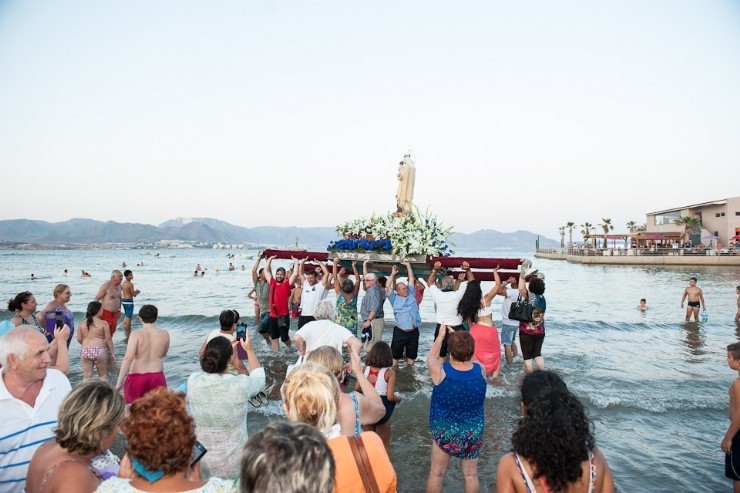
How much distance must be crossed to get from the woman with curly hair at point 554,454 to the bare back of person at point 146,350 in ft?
16.2

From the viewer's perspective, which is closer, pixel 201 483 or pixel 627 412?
pixel 201 483

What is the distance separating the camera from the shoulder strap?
239cm

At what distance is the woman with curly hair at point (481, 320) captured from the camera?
783 cm

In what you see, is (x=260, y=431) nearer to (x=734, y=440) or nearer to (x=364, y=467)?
(x=364, y=467)

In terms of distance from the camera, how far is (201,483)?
2.29m

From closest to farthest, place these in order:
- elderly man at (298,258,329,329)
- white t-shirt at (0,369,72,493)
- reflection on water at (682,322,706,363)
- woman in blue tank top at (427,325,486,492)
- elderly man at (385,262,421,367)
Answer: white t-shirt at (0,369,72,493) → woman in blue tank top at (427,325,486,492) → elderly man at (385,262,421,367) → elderly man at (298,258,329,329) → reflection on water at (682,322,706,363)

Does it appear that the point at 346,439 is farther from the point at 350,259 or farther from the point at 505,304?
the point at 505,304

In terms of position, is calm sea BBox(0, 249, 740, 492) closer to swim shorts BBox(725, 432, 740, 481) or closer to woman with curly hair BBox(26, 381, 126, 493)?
swim shorts BBox(725, 432, 740, 481)

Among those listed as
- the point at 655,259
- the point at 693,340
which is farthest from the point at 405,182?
the point at 655,259

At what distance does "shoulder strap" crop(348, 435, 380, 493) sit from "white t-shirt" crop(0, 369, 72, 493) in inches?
78.8

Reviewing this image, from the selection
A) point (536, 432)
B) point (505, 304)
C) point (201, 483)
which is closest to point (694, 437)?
point (505, 304)

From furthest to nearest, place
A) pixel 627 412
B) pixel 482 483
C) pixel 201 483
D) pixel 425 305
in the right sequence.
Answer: pixel 425 305
pixel 627 412
pixel 482 483
pixel 201 483

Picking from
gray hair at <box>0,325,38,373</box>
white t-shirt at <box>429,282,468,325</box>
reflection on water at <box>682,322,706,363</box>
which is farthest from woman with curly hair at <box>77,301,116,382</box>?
reflection on water at <box>682,322,706,363</box>

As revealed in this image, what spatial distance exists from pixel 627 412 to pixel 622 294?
21.7m
